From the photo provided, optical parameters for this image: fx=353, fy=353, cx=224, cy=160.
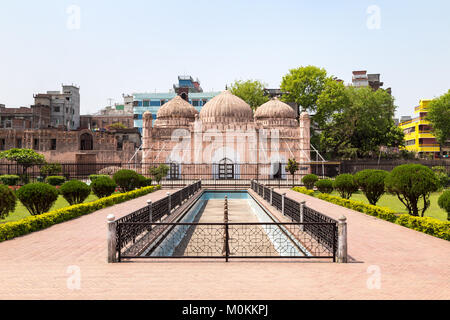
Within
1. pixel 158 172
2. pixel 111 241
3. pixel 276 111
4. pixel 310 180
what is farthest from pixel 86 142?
pixel 111 241

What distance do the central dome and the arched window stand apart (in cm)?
1521

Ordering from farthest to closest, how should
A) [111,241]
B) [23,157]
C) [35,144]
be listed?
[35,144] < [23,157] < [111,241]

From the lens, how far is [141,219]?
852 centimetres

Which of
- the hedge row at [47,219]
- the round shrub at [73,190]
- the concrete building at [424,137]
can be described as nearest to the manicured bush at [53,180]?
the hedge row at [47,219]

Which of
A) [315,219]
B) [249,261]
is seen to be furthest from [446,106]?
[249,261]

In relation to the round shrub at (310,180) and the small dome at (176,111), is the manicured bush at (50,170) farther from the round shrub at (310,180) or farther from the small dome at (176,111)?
the round shrub at (310,180)

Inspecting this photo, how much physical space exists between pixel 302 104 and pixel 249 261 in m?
37.4

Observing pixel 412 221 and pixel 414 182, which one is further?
pixel 414 182

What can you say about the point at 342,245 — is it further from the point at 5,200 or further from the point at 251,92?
the point at 251,92

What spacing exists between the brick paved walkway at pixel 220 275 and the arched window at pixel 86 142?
37010mm

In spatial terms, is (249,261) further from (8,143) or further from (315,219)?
(8,143)

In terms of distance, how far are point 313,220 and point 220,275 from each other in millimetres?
3879

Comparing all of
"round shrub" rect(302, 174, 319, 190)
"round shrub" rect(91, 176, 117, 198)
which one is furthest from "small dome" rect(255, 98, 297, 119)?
"round shrub" rect(91, 176, 117, 198)

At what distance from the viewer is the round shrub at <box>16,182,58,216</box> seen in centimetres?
1068
